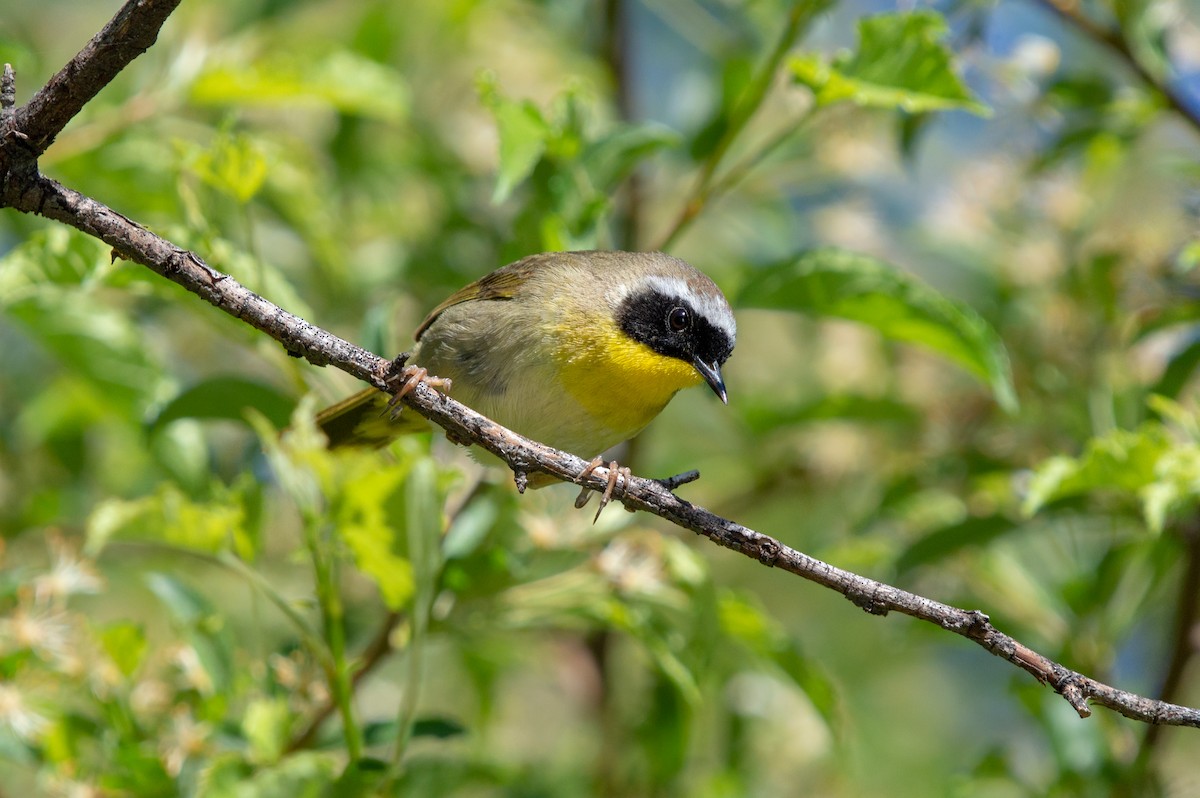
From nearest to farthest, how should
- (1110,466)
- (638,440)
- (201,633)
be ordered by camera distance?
(1110,466) < (201,633) < (638,440)

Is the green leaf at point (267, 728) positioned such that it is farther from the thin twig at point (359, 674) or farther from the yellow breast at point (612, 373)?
the yellow breast at point (612, 373)

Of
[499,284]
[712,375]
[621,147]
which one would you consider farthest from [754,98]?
[499,284]

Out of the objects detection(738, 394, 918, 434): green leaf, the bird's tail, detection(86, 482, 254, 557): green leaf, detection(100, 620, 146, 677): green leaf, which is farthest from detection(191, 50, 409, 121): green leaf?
detection(100, 620, 146, 677): green leaf

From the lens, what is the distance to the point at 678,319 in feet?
11.0

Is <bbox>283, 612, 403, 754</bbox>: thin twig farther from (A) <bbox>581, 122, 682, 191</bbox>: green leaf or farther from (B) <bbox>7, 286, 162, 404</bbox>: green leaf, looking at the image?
(A) <bbox>581, 122, 682, 191</bbox>: green leaf

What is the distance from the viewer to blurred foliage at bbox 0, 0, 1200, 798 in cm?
277

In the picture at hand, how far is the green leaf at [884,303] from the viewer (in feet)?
9.46

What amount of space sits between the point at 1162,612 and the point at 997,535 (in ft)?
7.32

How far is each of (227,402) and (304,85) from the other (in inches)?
40.4

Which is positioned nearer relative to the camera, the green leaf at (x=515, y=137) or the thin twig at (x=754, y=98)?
the green leaf at (x=515, y=137)

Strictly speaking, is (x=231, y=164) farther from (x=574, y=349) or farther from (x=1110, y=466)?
(x=1110, y=466)

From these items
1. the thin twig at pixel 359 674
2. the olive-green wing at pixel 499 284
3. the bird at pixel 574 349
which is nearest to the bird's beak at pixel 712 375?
the bird at pixel 574 349

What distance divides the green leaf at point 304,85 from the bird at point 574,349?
64cm

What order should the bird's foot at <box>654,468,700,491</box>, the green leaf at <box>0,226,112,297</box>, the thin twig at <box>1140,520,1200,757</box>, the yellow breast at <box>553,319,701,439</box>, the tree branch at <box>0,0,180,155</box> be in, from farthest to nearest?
the thin twig at <box>1140,520,1200,757</box>, the yellow breast at <box>553,319,701,439</box>, the green leaf at <box>0,226,112,297</box>, the bird's foot at <box>654,468,700,491</box>, the tree branch at <box>0,0,180,155</box>
